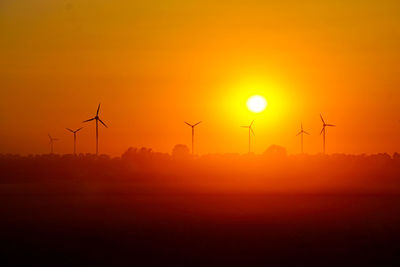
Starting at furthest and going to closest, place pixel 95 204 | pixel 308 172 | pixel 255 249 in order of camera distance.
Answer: pixel 308 172, pixel 95 204, pixel 255 249

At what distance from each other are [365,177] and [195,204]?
94.2 metres

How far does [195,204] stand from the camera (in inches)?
3123

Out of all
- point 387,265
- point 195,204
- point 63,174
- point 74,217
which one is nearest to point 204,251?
Result: point 387,265

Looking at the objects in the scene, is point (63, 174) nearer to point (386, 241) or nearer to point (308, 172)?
point (308, 172)

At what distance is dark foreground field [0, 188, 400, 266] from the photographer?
43562 mm

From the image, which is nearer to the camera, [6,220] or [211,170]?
[6,220]

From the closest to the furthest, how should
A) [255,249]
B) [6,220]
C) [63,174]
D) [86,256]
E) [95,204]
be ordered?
[86,256]
[255,249]
[6,220]
[95,204]
[63,174]

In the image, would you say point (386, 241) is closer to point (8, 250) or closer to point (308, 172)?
point (8, 250)

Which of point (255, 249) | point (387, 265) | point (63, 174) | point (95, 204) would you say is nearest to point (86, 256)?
point (255, 249)

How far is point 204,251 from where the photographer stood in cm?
4556

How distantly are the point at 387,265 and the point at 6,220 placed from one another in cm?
3189

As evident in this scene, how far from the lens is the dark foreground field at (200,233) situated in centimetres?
4356

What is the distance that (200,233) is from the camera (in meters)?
52.9

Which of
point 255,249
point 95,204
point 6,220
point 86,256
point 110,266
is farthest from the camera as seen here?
point 95,204
